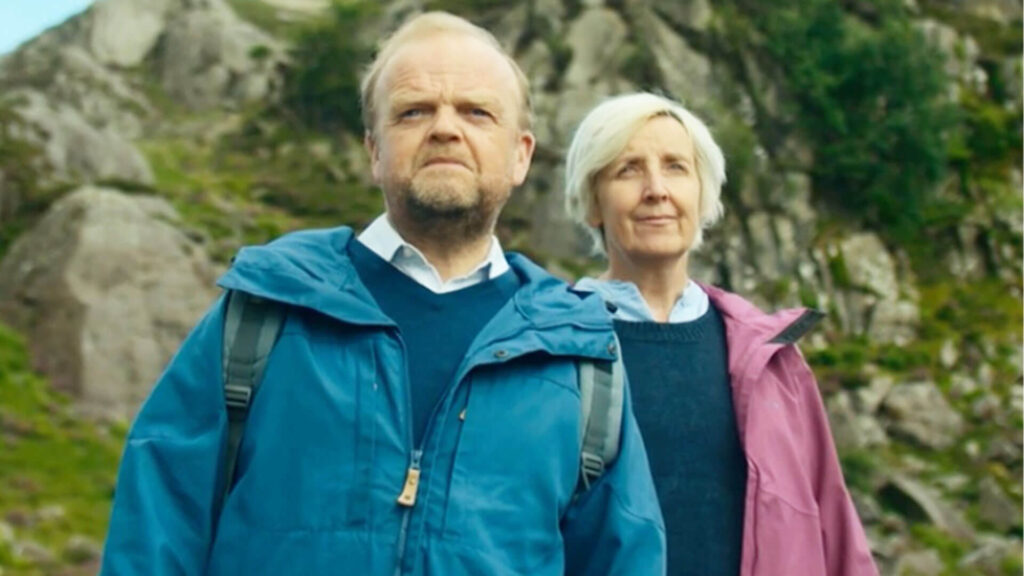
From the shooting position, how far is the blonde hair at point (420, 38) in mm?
3520

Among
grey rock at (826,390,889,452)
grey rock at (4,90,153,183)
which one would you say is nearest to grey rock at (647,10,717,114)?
grey rock at (826,390,889,452)

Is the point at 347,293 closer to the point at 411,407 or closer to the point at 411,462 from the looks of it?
the point at 411,407

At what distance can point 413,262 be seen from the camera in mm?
3441

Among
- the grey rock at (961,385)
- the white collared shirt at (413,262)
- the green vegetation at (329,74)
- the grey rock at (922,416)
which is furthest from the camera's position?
the green vegetation at (329,74)

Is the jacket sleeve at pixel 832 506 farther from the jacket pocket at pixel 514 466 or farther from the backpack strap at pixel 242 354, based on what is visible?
the backpack strap at pixel 242 354

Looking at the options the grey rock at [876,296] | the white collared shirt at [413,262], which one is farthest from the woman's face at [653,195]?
the grey rock at [876,296]

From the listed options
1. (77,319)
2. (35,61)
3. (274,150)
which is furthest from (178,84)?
(77,319)

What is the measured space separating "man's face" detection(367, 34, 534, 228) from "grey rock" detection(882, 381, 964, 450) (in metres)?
26.5

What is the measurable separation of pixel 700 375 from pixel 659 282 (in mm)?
346

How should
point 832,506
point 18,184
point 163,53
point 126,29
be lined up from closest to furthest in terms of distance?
point 832,506 → point 18,184 → point 163,53 → point 126,29

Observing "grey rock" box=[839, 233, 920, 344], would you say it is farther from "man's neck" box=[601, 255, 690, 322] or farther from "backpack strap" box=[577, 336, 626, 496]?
"backpack strap" box=[577, 336, 626, 496]

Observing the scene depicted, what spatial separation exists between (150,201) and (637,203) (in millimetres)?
25512

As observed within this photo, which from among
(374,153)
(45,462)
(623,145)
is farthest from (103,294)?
(374,153)

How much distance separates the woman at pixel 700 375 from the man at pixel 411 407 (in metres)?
0.74
